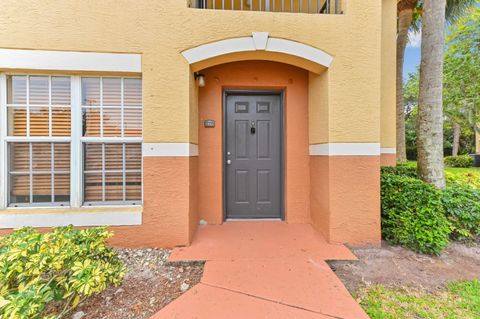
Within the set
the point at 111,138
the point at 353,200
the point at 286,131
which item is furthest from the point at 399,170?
the point at 111,138

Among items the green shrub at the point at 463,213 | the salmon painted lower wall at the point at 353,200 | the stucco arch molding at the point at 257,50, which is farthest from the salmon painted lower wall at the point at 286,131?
the green shrub at the point at 463,213

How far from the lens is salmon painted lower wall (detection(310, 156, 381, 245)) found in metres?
3.44

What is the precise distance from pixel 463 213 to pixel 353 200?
149cm

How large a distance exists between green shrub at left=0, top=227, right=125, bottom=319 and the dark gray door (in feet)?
7.89

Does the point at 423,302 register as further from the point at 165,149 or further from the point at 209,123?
the point at 209,123

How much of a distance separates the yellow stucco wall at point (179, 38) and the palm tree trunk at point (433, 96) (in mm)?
983

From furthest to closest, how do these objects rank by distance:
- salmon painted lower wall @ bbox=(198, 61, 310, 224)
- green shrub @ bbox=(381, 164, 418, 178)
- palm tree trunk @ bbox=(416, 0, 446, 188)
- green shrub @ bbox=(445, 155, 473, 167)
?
1. green shrub @ bbox=(445, 155, 473, 167)
2. green shrub @ bbox=(381, 164, 418, 178)
3. salmon painted lower wall @ bbox=(198, 61, 310, 224)
4. palm tree trunk @ bbox=(416, 0, 446, 188)

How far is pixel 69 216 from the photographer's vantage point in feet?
10.6

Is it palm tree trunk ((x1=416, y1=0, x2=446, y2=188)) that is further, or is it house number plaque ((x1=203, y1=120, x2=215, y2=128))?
house number plaque ((x1=203, y1=120, x2=215, y2=128))

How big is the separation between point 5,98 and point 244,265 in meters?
3.94

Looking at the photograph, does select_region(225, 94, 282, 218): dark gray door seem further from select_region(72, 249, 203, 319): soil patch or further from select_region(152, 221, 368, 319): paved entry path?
select_region(72, 249, 203, 319): soil patch

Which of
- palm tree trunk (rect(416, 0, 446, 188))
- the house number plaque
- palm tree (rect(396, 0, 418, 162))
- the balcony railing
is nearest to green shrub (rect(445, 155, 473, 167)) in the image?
palm tree (rect(396, 0, 418, 162))

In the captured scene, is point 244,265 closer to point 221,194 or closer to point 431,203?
point 221,194

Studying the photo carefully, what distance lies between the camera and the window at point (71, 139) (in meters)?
3.29
